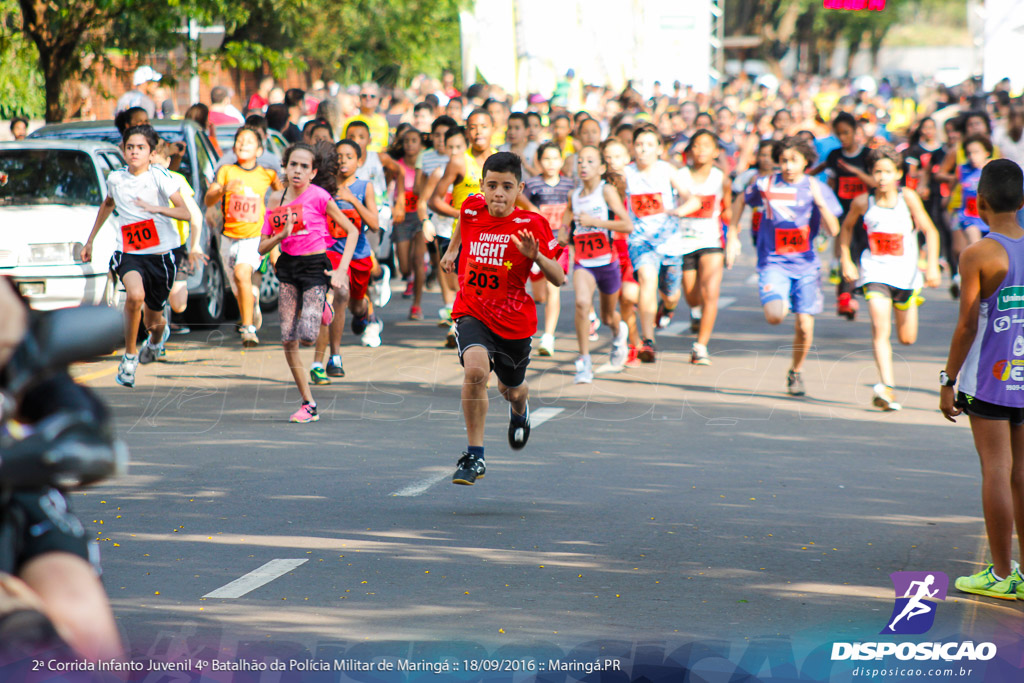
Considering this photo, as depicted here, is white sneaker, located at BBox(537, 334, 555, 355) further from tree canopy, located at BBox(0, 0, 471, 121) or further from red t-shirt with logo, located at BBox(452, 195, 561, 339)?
tree canopy, located at BBox(0, 0, 471, 121)

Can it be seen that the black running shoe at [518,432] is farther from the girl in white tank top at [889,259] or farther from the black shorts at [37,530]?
the black shorts at [37,530]

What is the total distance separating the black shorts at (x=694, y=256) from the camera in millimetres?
11930

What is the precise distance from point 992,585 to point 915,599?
370 mm

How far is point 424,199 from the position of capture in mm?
12867

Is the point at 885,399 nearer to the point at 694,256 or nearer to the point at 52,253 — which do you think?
the point at 694,256

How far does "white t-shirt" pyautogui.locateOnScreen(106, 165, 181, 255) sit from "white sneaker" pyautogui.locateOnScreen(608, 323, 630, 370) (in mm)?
3642

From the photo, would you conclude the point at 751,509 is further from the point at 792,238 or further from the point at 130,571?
the point at 792,238

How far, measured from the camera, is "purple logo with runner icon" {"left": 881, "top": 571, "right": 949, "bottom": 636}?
5.18 metres

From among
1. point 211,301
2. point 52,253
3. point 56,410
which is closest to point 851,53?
point 211,301

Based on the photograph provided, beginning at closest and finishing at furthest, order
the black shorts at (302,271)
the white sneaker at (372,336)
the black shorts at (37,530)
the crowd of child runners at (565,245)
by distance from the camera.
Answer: the black shorts at (37,530) < the crowd of child runners at (565,245) < the black shorts at (302,271) < the white sneaker at (372,336)

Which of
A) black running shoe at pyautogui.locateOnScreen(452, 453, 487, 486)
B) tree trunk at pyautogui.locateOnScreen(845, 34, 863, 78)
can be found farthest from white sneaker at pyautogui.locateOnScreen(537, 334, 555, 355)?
tree trunk at pyautogui.locateOnScreen(845, 34, 863, 78)

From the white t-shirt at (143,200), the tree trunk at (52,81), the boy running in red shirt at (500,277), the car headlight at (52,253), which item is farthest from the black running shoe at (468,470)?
the tree trunk at (52,81)

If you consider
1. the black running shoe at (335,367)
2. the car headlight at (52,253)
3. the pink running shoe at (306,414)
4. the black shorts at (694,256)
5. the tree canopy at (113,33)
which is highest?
the tree canopy at (113,33)

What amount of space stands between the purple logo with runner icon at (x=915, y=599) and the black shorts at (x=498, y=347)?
7.53ft
